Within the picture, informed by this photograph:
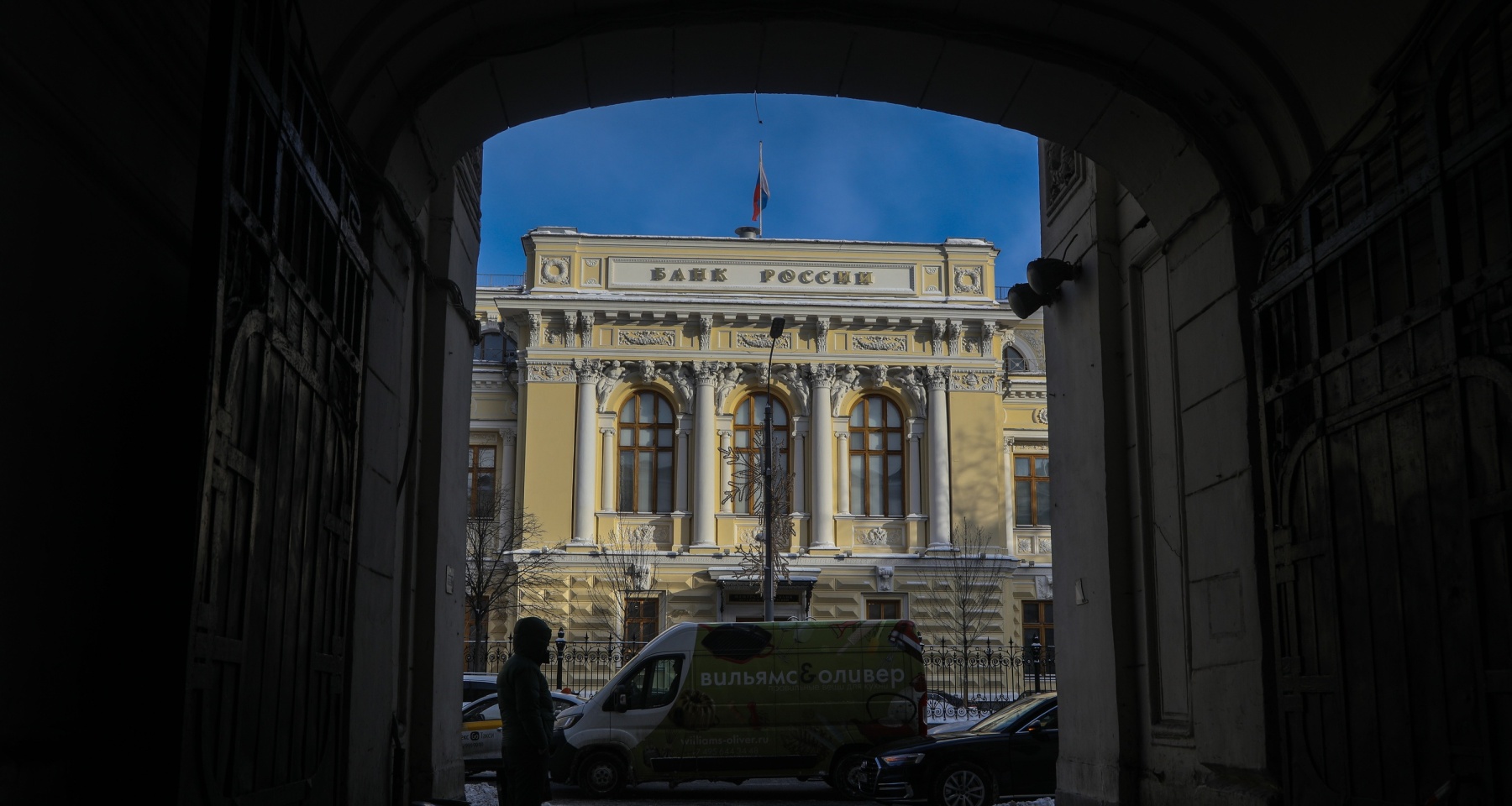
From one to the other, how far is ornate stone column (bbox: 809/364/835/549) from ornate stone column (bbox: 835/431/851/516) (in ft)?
0.76

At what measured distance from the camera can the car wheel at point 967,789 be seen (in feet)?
49.1

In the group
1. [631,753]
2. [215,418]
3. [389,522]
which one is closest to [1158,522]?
[389,522]

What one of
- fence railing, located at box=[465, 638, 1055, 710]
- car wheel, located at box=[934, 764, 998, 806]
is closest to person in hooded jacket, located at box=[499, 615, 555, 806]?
car wheel, located at box=[934, 764, 998, 806]

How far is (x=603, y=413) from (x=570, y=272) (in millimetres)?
4625

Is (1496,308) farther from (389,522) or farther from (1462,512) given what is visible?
(389,522)

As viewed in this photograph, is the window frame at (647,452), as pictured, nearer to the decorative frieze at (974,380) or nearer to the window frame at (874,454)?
the window frame at (874,454)

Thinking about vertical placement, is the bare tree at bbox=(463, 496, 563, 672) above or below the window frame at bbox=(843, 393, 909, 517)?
below

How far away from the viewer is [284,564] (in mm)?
5422

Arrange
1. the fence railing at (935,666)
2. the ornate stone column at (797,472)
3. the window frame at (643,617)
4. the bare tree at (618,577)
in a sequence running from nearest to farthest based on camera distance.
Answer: the fence railing at (935,666) < the bare tree at (618,577) < the window frame at (643,617) < the ornate stone column at (797,472)

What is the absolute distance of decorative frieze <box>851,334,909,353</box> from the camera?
43.4m

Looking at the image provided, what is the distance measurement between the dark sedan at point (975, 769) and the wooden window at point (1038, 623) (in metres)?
27.9

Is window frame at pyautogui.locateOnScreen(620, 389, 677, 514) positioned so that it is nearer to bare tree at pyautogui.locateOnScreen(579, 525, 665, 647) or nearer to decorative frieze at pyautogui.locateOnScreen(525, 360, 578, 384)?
bare tree at pyautogui.locateOnScreen(579, 525, 665, 647)

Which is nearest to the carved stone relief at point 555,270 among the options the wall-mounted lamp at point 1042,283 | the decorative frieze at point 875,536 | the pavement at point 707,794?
the decorative frieze at point 875,536

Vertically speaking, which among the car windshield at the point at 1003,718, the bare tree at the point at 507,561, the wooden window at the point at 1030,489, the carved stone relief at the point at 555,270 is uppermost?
the carved stone relief at the point at 555,270
